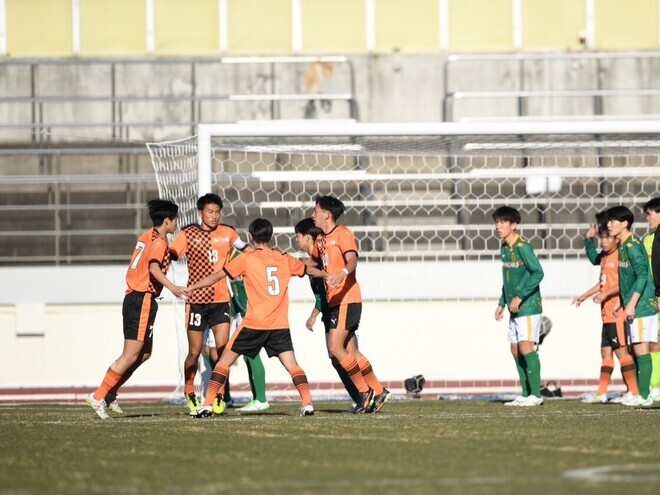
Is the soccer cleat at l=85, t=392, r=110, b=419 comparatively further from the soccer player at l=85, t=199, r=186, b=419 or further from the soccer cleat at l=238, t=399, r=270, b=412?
the soccer cleat at l=238, t=399, r=270, b=412

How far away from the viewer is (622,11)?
22344 millimetres

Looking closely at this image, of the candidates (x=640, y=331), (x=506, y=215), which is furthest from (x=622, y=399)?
(x=506, y=215)

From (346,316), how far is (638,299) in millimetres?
2585

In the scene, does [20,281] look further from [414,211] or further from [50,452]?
[50,452]

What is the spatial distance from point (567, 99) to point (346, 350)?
1120 cm

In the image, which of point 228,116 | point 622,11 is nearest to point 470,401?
point 228,116

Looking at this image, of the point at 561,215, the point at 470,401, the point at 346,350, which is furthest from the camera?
the point at 561,215

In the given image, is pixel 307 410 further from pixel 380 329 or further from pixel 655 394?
pixel 380 329

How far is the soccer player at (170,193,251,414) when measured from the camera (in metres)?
11.3

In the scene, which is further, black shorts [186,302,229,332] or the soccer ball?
the soccer ball

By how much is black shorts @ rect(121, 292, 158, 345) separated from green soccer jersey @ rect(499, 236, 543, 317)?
3486 millimetres

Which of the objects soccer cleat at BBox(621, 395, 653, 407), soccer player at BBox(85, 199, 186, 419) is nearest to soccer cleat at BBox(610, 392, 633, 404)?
soccer cleat at BBox(621, 395, 653, 407)

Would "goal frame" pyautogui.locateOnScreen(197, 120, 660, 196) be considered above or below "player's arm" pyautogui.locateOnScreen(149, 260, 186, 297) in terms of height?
above

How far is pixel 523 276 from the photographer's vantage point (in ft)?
40.2
